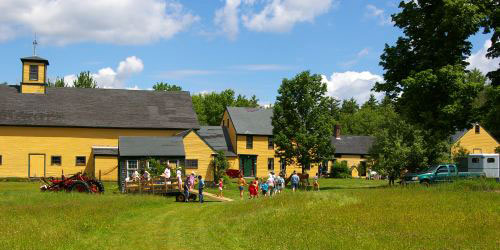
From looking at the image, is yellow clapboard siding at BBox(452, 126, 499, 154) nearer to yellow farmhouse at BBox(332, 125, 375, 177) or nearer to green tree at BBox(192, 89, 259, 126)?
yellow farmhouse at BBox(332, 125, 375, 177)

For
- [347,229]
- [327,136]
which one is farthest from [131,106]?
[347,229]

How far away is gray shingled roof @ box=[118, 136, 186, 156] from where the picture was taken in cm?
3844

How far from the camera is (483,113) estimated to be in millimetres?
30938

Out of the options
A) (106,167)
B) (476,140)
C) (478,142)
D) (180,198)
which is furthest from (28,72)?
(478,142)

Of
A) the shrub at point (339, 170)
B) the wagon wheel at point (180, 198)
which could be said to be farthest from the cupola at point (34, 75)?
the shrub at point (339, 170)

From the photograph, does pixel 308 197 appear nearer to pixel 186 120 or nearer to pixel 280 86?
pixel 280 86

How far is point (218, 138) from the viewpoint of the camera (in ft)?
194

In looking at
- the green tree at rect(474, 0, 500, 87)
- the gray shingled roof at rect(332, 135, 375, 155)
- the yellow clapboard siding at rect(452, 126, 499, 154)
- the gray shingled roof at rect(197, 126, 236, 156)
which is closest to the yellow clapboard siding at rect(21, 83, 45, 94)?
the gray shingled roof at rect(197, 126, 236, 156)

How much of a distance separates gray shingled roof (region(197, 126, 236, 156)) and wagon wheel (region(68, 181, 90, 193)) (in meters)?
27.1

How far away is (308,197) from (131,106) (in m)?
33.4

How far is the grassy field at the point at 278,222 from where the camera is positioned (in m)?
14.1

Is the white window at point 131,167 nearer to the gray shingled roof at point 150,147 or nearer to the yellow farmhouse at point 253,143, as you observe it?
the gray shingled roof at point 150,147

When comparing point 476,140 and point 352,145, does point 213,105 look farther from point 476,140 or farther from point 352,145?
point 476,140

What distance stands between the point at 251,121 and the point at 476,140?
26682 mm
